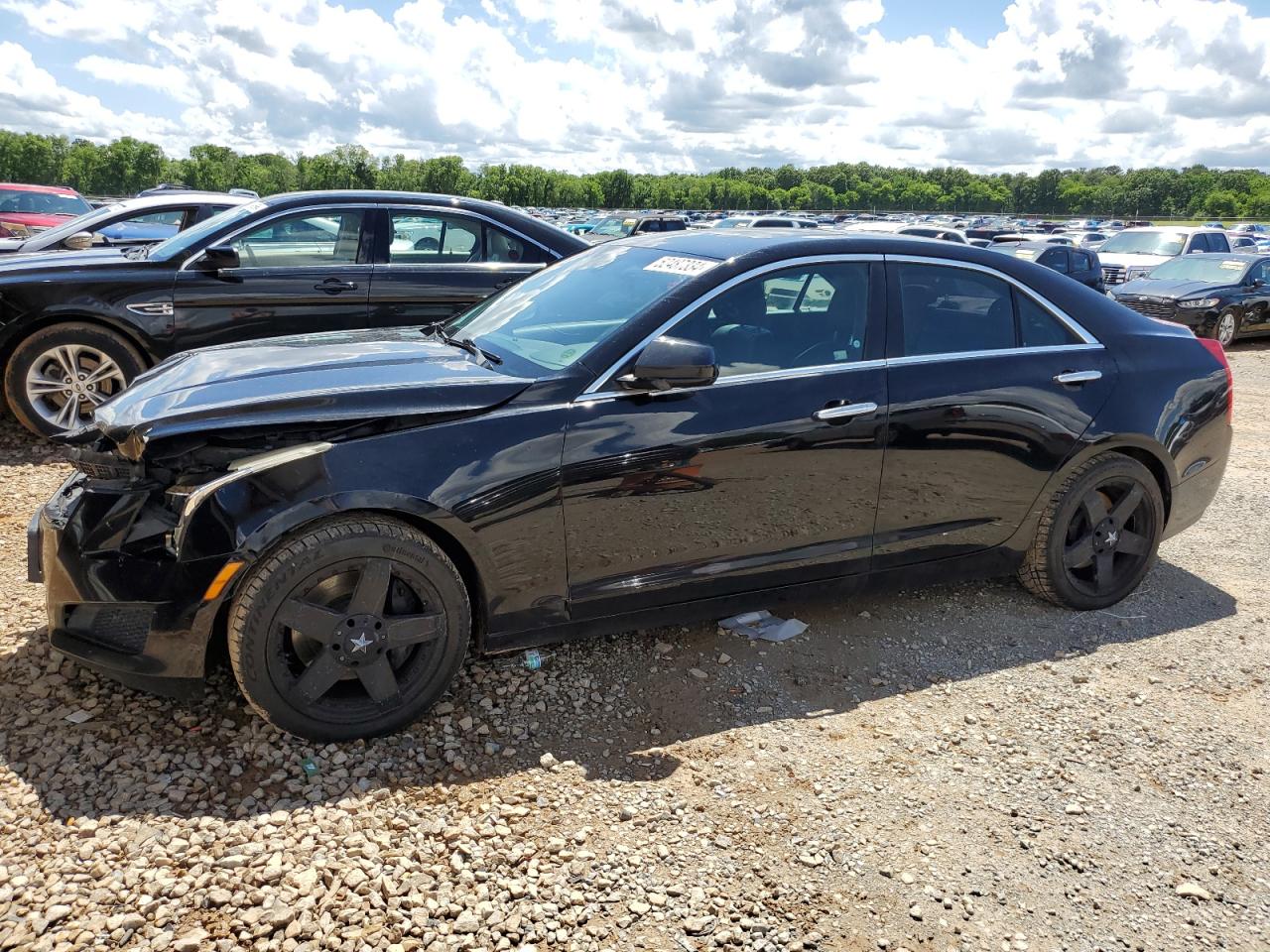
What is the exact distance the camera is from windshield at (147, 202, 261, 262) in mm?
6258

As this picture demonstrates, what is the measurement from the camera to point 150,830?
2.67 m

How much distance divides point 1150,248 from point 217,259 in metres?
20.1

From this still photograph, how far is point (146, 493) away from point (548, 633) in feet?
4.58

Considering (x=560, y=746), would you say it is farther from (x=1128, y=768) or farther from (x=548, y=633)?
(x=1128, y=768)

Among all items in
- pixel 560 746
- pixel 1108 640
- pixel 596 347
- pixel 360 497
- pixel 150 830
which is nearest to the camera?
pixel 150 830

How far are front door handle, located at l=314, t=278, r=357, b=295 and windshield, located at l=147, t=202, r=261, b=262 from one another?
2.13 ft

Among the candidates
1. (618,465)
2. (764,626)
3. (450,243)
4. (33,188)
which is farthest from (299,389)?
(33,188)

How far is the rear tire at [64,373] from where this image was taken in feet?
19.7

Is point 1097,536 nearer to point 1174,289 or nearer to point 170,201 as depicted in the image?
point 170,201

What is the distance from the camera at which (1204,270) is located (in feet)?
50.1

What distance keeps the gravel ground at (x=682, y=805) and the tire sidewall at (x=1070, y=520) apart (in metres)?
0.34

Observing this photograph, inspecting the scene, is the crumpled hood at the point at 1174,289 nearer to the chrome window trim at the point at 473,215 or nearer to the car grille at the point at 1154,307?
the car grille at the point at 1154,307

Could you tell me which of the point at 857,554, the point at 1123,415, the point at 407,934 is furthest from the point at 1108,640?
the point at 407,934

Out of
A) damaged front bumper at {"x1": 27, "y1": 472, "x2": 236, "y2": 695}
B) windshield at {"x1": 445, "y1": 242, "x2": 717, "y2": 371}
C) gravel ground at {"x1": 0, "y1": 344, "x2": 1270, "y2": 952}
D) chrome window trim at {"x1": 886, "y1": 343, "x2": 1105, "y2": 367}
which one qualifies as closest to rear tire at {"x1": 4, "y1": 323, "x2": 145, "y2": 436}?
gravel ground at {"x1": 0, "y1": 344, "x2": 1270, "y2": 952}
